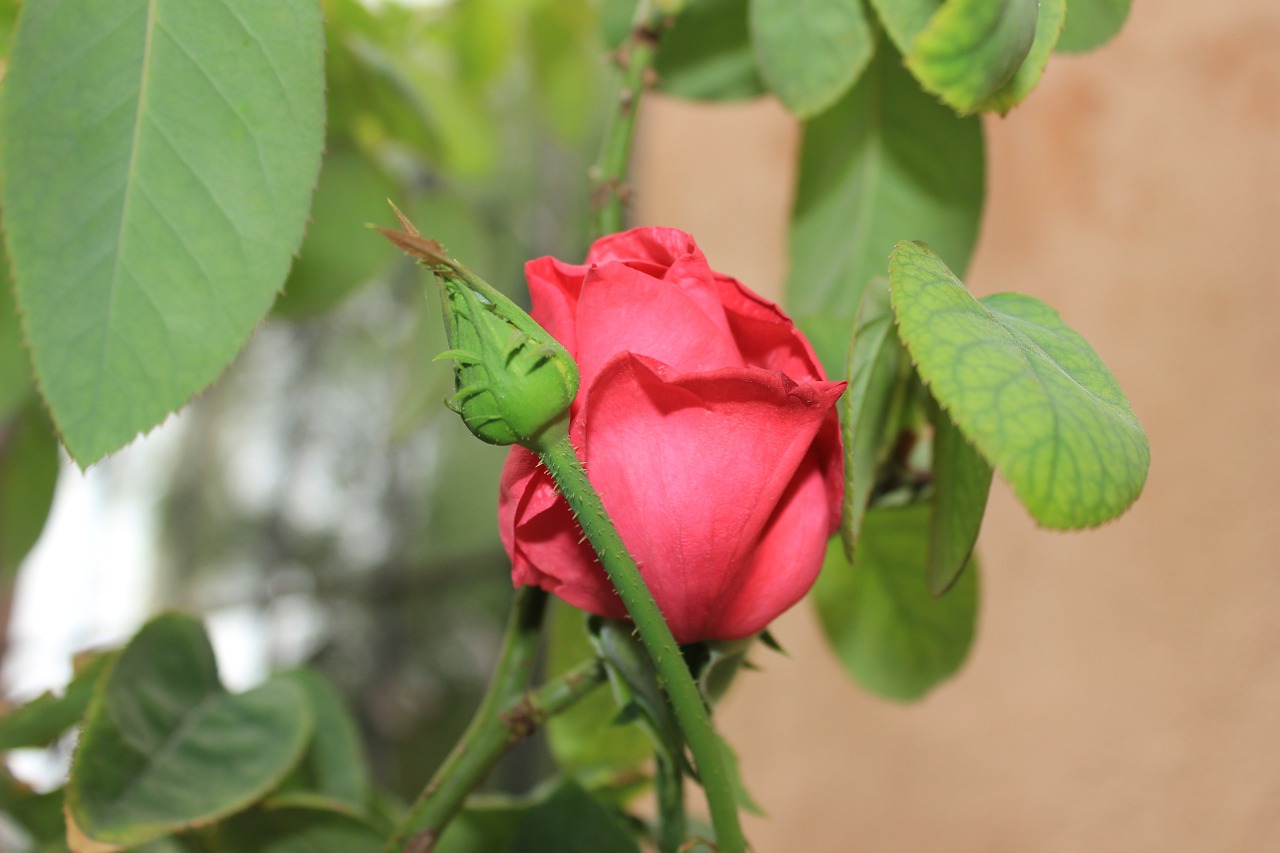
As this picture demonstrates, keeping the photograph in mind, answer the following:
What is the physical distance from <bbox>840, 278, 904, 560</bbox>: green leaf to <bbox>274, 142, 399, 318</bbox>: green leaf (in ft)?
0.74

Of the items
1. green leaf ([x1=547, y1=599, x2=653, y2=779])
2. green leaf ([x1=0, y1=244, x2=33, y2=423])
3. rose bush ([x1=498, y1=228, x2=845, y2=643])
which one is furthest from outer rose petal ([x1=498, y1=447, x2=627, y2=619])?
green leaf ([x1=0, y1=244, x2=33, y2=423])

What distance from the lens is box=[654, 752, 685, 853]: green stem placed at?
0.20 metres

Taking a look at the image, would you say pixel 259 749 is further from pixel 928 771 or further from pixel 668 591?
pixel 928 771

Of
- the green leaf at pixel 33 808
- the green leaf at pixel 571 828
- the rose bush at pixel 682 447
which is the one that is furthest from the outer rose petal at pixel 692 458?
the green leaf at pixel 33 808

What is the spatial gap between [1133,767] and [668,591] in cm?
28

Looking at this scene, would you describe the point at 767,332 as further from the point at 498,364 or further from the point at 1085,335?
the point at 1085,335

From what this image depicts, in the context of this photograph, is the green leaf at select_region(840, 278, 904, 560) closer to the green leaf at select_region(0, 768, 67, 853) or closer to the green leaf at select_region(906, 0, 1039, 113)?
the green leaf at select_region(906, 0, 1039, 113)

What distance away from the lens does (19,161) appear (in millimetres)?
174

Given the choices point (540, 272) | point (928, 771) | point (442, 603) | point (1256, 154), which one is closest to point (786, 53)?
point (540, 272)

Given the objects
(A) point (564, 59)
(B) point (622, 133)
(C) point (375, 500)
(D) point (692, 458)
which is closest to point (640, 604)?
(D) point (692, 458)

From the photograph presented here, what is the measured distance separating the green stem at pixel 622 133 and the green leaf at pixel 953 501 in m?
0.09

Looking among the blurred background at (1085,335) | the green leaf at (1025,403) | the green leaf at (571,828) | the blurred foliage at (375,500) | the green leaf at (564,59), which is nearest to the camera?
the green leaf at (1025,403)

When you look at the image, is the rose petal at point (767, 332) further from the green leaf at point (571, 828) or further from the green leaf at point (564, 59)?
the green leaf at point (564, 59)

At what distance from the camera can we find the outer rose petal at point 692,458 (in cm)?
15
